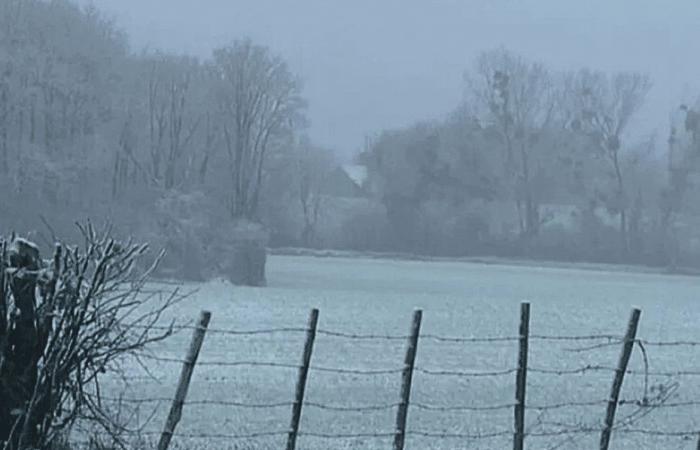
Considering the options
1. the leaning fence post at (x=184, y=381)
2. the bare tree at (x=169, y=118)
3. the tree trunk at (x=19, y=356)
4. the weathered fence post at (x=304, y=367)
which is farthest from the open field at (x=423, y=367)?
the bare tree at (x=169, y=118)

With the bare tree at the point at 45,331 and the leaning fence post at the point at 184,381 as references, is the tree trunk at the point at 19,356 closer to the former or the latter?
the bare tree at the point at 45,331

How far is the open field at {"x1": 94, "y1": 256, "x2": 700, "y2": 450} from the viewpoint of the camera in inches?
676

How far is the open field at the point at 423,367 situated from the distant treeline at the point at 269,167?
9100mm

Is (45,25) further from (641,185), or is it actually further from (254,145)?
(641,185)

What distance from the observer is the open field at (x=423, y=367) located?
17172 mm

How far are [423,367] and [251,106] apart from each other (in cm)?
5366

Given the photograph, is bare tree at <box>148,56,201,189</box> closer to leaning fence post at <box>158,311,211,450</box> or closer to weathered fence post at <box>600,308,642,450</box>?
leaning fence post at <box>158,311,211,450</box>

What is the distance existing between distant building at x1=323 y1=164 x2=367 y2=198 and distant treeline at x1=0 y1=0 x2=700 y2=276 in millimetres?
611

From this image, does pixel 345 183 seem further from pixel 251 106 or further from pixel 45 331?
pixel 45 331

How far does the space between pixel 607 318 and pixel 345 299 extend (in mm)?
10921

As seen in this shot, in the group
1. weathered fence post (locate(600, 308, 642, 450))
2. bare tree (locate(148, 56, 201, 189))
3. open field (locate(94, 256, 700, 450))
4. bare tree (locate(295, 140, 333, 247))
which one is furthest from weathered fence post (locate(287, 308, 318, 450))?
bare tree (locate(295, 140, 333, 247))

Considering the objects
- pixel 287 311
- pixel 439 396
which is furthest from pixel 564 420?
pixel 287 311

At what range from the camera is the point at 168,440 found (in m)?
11.0

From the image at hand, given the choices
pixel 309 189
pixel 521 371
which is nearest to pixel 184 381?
pixel 521 371
